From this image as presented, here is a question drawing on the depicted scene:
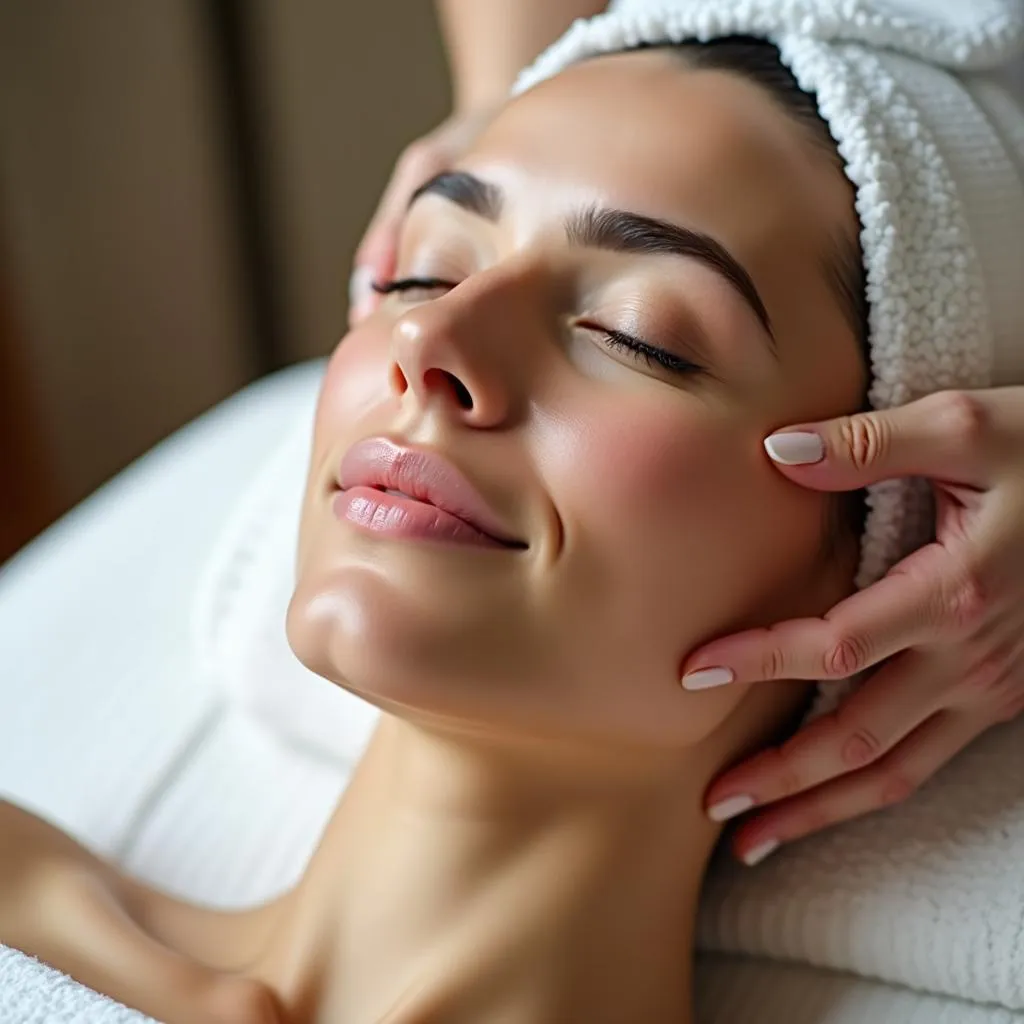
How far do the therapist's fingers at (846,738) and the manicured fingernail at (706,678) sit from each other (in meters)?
0.13

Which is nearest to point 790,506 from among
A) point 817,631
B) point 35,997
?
point 817,631

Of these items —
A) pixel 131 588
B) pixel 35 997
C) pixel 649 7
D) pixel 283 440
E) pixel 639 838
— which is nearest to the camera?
pixel 35 997

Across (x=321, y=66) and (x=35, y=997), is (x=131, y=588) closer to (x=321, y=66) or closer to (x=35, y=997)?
(x=35, y=997)

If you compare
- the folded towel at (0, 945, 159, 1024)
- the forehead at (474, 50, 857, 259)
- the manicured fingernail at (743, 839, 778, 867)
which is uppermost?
the forehead at (474, 50, 857, 259)

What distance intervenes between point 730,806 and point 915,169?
44 cm

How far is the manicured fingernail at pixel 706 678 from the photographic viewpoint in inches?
31.1

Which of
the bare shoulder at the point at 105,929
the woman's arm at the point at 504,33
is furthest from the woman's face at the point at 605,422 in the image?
the woman's arm at the point at 504,33

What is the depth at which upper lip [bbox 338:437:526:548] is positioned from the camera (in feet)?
2.46

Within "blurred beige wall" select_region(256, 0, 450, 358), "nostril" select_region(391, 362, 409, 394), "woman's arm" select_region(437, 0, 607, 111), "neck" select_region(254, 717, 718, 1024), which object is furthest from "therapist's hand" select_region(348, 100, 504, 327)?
"blurred beige wall" select_region(256, 0, 450, 358)

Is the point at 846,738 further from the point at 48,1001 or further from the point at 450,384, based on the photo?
the point at 48,1001

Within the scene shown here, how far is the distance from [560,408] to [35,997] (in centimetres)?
45

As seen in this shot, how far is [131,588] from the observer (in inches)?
52.8

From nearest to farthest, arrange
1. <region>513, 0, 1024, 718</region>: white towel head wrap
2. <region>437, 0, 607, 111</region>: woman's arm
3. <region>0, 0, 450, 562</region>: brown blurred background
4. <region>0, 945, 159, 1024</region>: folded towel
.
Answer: <region>0, 945, 159, 1024</region>: folded towel < <region>513, 0, 1024, 718</region>: white towel head wrap < <region>437, 0, 607, 111</region>: woman's arm < <region>0, 0, 450, 562</region>: brown blurred background

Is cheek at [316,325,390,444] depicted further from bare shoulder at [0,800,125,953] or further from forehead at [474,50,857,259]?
bare shoulder at [0,800,125,953]
